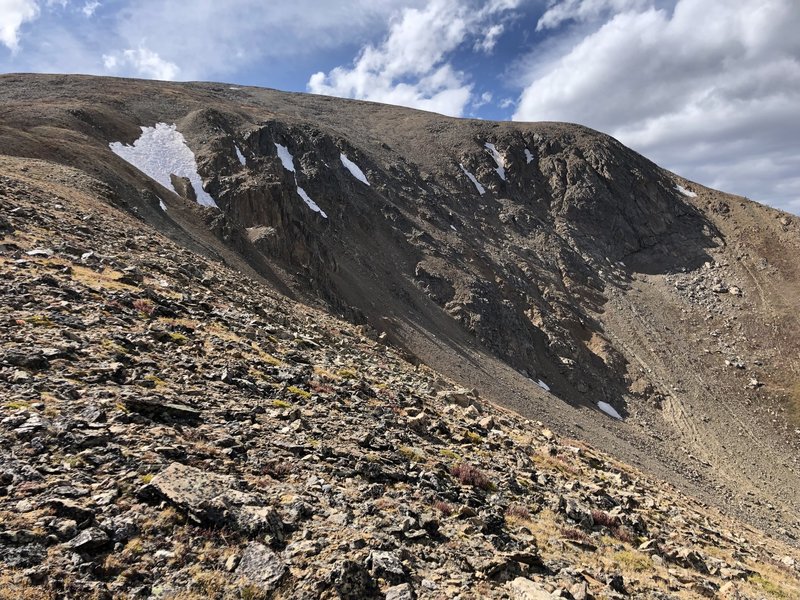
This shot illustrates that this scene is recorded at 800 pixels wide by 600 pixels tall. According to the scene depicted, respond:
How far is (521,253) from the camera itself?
248ft

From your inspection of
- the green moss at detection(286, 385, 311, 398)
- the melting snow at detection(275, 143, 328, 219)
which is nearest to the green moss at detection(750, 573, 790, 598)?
the green moss at detection(286, 385, 311, 398)

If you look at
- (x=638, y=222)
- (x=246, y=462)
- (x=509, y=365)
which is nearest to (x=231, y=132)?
(x=509, y=365)

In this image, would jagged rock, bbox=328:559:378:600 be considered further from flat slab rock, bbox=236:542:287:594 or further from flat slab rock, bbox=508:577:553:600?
flat slab rock, bbox=508:577:553:600

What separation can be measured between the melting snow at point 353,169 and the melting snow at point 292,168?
10.8 m

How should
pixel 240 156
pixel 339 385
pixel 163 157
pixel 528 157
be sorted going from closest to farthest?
pixel 339 385 → pixel 163 157 → pixel 240 156 → pixel 528 157

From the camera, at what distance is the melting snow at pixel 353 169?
71.8 m

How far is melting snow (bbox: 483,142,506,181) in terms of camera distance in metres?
90.4

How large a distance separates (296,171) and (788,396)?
217ft

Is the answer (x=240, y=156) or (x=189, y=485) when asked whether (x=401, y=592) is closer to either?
(x=189, y=485)

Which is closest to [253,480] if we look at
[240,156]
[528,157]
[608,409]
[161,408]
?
[161,408]

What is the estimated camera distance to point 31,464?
7.40m

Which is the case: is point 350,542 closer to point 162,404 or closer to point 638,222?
point 162,404

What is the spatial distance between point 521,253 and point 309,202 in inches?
1377

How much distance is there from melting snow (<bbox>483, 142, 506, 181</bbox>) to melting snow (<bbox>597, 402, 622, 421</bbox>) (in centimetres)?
4819
